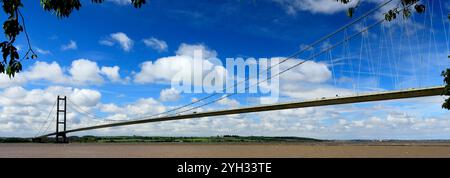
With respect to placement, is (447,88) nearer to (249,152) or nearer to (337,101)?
(249,152)

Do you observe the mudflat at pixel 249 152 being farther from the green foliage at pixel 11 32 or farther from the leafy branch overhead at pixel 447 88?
the green foliage at pixel 11 32

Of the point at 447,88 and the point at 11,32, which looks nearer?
the point at 11,32

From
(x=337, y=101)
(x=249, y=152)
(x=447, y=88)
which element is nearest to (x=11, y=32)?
(x=447, y=88)

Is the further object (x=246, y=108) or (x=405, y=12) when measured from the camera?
(x=246, y=108)

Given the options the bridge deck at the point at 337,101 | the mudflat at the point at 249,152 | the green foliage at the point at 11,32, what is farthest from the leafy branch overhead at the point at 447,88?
the green foliage at the point at 11,32

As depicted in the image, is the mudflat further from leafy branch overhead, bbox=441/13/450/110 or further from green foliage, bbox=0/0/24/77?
green foliage, bbox=0/0/24/77

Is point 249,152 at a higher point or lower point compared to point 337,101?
lower
